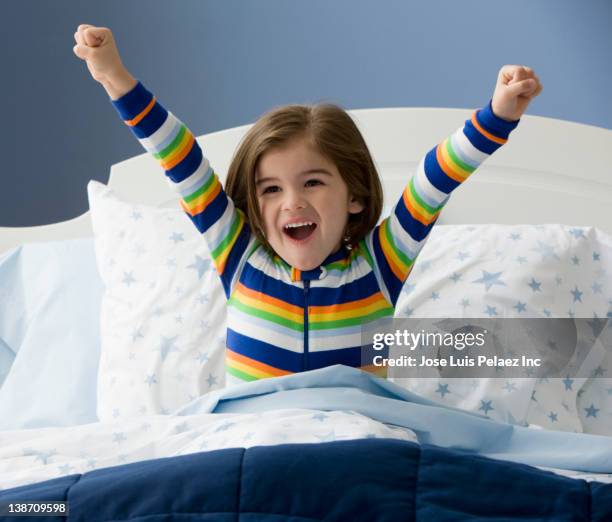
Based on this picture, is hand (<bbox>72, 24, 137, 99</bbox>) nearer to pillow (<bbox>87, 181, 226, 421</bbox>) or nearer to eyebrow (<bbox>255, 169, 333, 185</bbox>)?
eyebrow (<bbox>255, 169, 333, 185</bbox>)

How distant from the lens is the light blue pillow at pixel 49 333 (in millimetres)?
1756

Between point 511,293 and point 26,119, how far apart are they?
1.51 m

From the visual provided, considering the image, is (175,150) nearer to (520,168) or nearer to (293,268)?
(293,268)

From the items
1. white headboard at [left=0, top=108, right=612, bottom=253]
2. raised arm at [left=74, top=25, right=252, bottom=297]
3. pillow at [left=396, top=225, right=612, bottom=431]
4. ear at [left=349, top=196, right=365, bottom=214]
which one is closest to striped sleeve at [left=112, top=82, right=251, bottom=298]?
raised arm at [left=74, top=25, right=252, bottom=297]

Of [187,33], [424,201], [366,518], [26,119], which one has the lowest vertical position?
[366,518]

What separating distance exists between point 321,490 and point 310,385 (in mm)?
332

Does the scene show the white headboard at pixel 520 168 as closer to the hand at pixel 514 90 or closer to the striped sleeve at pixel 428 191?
the striped sleeve at pixel 428 191

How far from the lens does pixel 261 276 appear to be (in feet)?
4.73

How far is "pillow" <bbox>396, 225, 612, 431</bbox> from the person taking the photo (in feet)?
5.39

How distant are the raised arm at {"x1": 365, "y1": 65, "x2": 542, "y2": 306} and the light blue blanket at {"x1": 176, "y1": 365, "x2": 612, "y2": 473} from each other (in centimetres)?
18


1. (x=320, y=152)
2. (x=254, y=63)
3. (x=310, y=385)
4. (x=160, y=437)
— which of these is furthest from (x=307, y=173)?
(x=254, y=63)

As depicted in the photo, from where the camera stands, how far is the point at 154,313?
1763mm

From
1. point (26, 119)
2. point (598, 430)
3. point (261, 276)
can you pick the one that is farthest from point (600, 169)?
point (26, 119)

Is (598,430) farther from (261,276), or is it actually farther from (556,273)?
(261,276)
